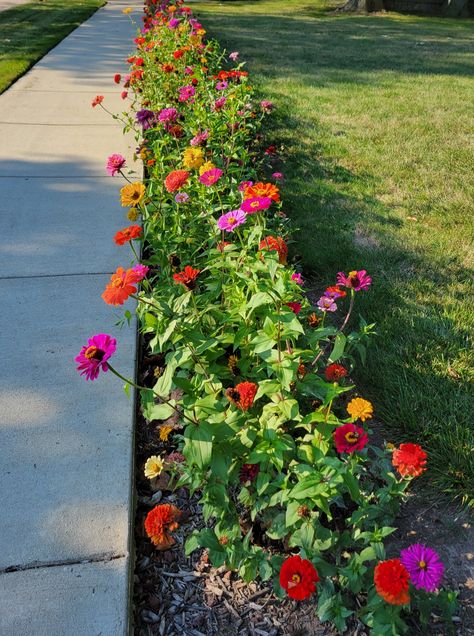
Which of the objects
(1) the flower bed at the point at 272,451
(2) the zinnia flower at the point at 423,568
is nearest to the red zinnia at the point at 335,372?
(1) the flower bed at the point at 272,451

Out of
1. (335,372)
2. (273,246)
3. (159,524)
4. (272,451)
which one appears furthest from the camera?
(273,246)

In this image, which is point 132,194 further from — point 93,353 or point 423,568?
point 423,568

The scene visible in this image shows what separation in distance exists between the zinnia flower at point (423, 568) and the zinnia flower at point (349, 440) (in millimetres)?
269

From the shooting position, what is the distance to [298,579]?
1305 millimetres

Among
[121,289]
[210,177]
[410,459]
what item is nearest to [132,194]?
[210,177]

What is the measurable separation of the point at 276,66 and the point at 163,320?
7.05 metres

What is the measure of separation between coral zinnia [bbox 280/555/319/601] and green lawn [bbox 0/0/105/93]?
6301mm

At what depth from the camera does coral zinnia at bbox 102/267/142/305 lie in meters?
1.57

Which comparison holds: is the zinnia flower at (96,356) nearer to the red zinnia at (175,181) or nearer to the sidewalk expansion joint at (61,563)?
the sidewalk expansion joint at (61,563)

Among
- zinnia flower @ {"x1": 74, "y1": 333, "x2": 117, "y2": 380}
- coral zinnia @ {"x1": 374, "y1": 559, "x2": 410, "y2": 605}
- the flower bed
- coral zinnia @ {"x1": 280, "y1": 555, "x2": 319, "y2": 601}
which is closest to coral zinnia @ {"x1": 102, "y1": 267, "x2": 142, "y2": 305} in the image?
the flower bed

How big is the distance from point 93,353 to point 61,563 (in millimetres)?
653

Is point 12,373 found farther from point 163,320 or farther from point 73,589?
point 73,589

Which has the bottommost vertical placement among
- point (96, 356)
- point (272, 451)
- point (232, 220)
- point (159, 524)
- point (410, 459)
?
point (159, 524)

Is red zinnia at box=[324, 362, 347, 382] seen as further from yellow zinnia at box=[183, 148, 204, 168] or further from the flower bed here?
yellow zinnia at box=[183, 148, 204, 168]
